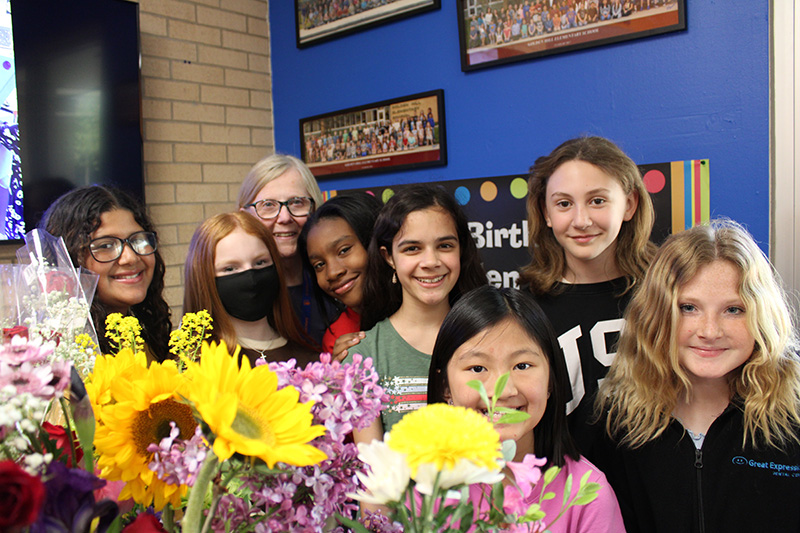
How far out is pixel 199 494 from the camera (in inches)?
18.8

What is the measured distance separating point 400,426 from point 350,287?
5.38 feet

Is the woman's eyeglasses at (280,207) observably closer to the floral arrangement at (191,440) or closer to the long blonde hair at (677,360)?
the long blonde hair at (677,360)

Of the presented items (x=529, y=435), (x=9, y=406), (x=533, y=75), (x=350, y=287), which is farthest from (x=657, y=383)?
(x=533, y=75)

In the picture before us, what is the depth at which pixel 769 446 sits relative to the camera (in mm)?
1375

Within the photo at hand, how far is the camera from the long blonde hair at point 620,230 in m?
1.90

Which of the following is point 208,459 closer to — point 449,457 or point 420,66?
point 449,457

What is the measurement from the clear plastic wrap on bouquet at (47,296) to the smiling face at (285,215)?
1321 millimetres

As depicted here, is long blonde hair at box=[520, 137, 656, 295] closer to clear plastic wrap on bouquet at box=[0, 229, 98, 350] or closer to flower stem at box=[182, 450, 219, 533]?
clear plastic wrap on bouquet at box=[0, 229, 98, 350]

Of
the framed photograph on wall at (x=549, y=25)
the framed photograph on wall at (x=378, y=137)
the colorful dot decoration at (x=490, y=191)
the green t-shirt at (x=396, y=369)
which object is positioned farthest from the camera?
the framed photograph on wall at (x=378, y=137)

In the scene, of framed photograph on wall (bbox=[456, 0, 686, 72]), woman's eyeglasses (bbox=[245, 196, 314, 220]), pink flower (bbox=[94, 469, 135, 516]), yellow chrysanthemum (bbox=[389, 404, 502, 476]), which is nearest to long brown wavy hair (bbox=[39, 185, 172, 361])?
woman's eyeglasses (bbox=[245, 196, 314, 220])

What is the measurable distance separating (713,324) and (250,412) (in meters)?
1.18

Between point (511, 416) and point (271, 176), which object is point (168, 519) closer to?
point (511, 416)

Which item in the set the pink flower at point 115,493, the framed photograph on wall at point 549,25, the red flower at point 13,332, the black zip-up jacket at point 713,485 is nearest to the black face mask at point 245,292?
the red flower at point 13,332

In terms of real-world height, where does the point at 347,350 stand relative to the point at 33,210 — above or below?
below
